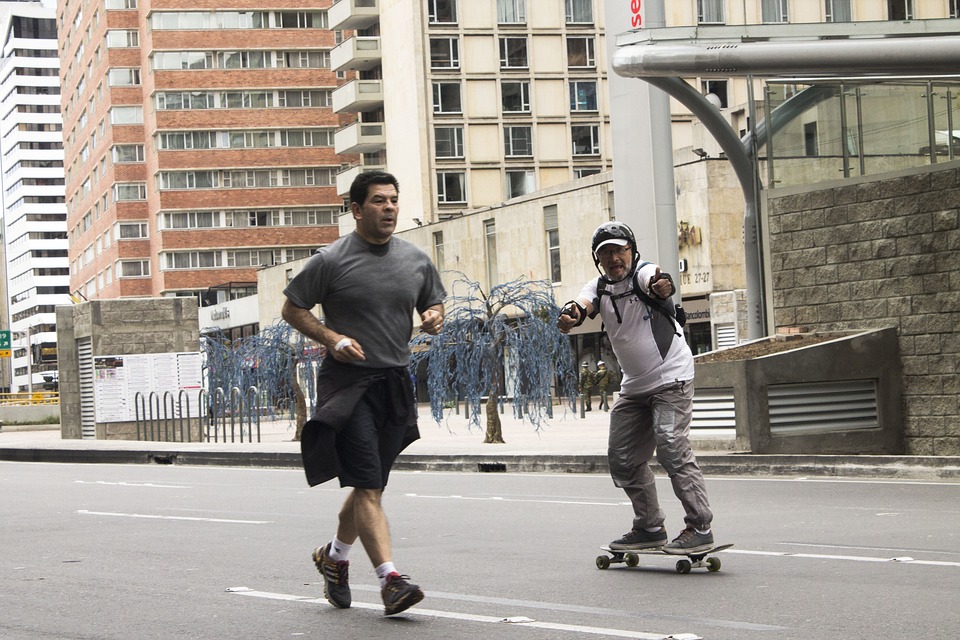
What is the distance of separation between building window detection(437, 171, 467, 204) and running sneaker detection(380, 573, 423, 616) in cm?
6660

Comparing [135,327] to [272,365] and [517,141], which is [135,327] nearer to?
[272,365]

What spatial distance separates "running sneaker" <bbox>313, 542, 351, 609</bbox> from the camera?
297 inches

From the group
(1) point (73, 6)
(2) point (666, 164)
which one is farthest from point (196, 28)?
(2) point (666, 164)

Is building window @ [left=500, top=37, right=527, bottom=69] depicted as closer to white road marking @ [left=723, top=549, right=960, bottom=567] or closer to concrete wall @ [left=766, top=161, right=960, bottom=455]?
concrete wall @ [left=766, top=161, right=960, bottom=455]

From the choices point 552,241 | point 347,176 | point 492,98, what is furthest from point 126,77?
point 552,241

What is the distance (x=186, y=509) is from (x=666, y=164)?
10.5 m

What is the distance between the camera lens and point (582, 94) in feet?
244

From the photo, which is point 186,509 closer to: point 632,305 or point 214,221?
point 632,305

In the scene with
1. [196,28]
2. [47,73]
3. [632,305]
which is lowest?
[632,305]

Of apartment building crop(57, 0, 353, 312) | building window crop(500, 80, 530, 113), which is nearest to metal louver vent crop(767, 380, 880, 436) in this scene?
building window crop(500, 80, 530, 113)

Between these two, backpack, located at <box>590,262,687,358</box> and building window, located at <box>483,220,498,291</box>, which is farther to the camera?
building window, located at <box>483,220,498,291</box>

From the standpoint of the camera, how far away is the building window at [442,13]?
72.5 meters

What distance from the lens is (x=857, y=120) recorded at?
19125mm

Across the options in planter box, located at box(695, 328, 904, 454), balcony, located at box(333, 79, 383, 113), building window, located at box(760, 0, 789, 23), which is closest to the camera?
planter box, located at box(695, 328, 904, 454)
